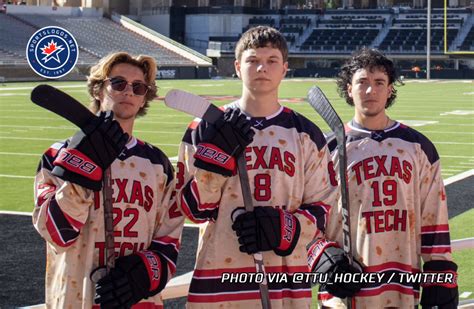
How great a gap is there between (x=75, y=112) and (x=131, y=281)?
0.66 metres

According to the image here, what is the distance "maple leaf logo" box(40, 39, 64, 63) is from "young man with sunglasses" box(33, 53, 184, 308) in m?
3.16

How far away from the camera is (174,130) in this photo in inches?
767

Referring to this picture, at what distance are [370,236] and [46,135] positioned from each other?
1493 cm

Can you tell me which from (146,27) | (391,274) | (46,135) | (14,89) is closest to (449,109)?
(46,135)

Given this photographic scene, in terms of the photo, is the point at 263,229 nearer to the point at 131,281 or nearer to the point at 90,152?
the point at 131,281

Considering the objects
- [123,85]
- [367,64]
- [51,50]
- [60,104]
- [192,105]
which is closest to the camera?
[60,104]

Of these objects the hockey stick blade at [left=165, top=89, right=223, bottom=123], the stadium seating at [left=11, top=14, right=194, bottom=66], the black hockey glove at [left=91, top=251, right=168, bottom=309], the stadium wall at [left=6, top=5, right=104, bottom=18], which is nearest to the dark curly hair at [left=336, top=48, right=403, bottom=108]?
the hockey stick blade at [left=165, top=89, right=223, bottom=123]

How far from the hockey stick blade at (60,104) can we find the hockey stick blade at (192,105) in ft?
0.97

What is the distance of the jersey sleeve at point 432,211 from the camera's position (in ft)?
13.7

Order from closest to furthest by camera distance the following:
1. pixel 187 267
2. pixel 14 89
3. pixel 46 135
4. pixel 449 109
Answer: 1. pixel 187 267
2. pixel 46 135
3. pixel 449 109
4. pixel 14 89

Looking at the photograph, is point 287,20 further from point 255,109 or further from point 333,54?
point 255,109

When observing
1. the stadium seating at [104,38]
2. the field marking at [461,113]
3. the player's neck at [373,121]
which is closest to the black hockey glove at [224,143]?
the player's neck at [373,121]

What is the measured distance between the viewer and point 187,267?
739 centimetres

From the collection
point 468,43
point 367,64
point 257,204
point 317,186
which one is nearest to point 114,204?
point 257,204
